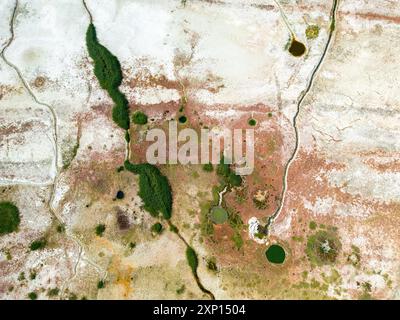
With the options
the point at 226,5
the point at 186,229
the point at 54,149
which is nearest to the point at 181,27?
the point at 226,5

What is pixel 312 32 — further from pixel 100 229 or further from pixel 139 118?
pixel 100 229

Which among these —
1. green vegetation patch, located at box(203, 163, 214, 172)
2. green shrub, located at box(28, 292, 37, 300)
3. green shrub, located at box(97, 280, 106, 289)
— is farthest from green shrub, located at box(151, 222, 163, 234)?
green shrub, located at box(28, 292, 37, 300)

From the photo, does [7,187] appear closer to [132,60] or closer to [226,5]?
[132,60]

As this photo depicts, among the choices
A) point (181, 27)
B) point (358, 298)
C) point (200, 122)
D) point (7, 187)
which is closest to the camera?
point (358, 298)

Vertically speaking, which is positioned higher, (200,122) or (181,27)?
(181,27)

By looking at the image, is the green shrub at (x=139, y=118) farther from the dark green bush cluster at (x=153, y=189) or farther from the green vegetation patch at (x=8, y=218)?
the green vegetation patch at (x=8, y=218)

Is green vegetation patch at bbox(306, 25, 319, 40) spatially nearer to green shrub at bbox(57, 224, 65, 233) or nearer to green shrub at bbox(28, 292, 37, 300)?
green shrub at bbox(57, 224, 65, 233)
